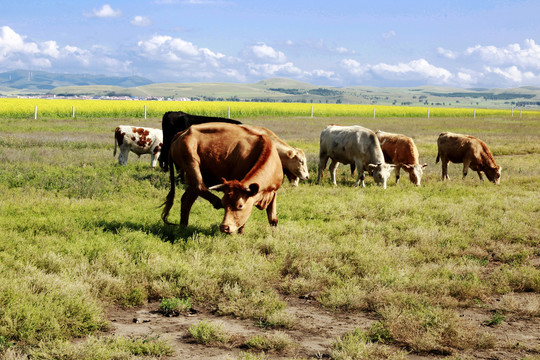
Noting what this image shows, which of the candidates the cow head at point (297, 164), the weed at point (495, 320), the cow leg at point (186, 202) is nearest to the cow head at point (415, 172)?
the cow head at point (297, 164)

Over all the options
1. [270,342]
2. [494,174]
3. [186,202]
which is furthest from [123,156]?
[270,342]

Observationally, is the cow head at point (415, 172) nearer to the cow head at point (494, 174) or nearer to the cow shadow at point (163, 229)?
Result: the cow head at point (494, 174)

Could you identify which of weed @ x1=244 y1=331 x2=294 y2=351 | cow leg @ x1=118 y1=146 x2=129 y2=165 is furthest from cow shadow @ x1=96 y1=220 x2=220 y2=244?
cow leg @ x1=118 y1=146 x2=129 y2=165

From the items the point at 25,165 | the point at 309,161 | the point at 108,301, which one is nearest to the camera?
the point at 108,301

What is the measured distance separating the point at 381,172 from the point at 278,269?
868cm

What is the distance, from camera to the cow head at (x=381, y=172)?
50.2 ft

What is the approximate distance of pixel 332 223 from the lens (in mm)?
10188

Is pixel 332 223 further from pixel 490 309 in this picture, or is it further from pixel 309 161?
pixel 309 161

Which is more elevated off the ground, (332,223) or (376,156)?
(376,156)

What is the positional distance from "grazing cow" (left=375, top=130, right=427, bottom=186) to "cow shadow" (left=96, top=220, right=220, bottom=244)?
352 inches

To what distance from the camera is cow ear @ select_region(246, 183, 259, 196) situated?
7367 millimetres

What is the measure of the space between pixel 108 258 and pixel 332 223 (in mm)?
4712

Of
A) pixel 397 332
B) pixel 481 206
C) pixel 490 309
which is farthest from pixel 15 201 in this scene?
pixel 481 206

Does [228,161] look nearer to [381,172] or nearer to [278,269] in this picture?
[278,269]
